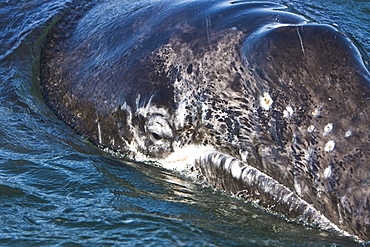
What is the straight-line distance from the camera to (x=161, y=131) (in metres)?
6.54

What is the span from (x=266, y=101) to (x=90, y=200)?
7.11 ft

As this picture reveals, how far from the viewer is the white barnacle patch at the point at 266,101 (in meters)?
5.85

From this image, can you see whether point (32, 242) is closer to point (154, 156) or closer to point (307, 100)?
point (154, 156)

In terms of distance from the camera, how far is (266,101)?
19.3ft

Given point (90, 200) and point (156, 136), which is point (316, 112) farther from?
point (90, 200)

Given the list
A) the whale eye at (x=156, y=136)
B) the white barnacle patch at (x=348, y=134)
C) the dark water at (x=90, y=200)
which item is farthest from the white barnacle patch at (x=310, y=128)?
the whale eye at (x=156, y=136)

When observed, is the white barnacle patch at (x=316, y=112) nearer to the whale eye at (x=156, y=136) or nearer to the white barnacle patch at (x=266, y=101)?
the white barnacle patch at (x=266, y=101)

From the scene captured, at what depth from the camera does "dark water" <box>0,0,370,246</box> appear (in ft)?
17.3

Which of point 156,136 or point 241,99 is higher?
point 241,99

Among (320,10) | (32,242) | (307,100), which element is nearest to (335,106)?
(307,100)

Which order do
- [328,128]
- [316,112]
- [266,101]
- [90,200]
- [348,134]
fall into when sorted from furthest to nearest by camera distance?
[90,200], [266,101], [316,112], [328,128], [348,134]

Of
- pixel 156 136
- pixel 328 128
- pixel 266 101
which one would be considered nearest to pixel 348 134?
pixel 328 128

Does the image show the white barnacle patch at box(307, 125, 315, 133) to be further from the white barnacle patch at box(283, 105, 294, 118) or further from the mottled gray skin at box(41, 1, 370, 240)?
the white barnacle patch at box(283, 105, 294, 118)

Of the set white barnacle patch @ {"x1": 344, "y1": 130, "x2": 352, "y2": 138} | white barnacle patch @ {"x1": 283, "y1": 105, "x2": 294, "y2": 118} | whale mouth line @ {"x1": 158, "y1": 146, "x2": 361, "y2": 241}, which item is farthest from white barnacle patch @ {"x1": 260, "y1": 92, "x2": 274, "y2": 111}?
white barnacle patch @ {"x1": 344, "y1": 130, "x2": 352, "y2": 138}
